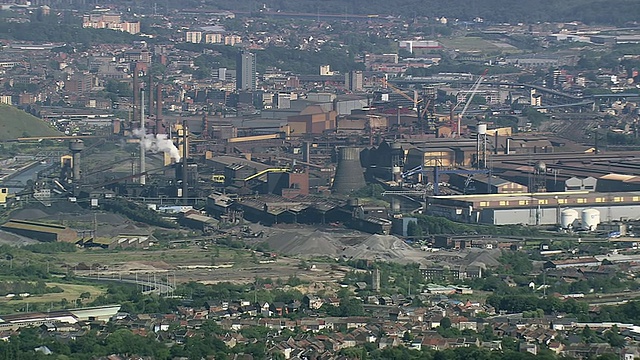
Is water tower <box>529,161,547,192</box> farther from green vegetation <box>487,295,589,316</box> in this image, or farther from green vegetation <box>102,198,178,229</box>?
green vegetation <box>487,295,589,316</box>

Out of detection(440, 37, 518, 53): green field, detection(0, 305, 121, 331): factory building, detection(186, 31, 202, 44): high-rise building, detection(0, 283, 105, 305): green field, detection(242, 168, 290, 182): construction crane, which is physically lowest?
detection(0, 283, 105, 305): green field

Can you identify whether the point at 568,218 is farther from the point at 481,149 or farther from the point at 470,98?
the point at 470,98

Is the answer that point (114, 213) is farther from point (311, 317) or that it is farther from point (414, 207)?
point (311, 317)

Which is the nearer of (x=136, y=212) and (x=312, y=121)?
(x=136, y=212)

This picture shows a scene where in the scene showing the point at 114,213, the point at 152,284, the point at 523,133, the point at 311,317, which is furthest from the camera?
the point at 523,133

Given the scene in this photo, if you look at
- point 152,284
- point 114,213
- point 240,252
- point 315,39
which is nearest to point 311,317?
point 152,284

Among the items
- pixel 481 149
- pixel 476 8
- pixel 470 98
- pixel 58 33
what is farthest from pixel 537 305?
pixel 476 8

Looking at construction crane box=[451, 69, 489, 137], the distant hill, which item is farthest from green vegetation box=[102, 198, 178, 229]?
the distant hill
